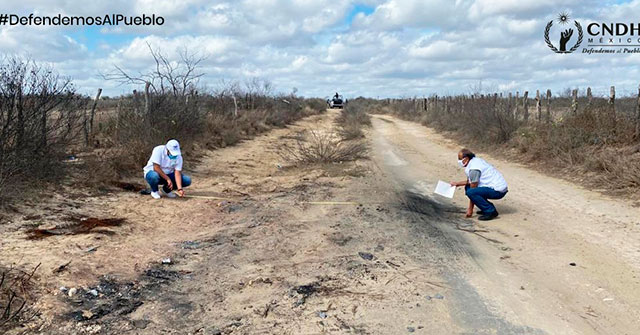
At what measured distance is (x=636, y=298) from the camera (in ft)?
16.1

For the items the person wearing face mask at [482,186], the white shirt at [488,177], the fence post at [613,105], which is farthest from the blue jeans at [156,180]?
the fence post at [613,105]

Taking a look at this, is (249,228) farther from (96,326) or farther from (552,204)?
(552,204)

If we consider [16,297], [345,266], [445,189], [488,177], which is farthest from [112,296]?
[488,177]

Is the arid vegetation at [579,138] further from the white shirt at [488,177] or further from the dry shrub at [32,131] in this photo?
the dry shrub at [32,131]

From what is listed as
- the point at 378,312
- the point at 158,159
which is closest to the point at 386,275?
the point at 378,312

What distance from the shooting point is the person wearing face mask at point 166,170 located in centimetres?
938

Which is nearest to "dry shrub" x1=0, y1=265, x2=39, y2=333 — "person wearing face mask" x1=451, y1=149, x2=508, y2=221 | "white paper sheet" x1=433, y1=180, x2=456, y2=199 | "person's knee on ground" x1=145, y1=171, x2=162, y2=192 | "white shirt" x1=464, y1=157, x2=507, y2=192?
"person's knee on ground" x1=145, y1=171, x2=162, y2=192

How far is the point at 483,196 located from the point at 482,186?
0.53ft

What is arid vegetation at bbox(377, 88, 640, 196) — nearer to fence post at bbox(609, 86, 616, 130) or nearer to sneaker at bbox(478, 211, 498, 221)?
fence post at bbox(609, 86, 616, 130)

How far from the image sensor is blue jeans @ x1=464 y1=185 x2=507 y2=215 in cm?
816

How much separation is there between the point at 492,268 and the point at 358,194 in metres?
4.42

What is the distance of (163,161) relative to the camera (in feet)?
31.2

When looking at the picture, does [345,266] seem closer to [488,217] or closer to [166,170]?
[488,217]

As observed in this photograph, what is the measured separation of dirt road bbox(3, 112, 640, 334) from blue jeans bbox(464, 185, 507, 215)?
0.35m
